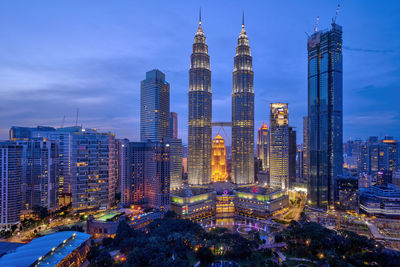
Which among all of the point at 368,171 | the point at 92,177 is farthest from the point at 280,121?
the point at 92,177

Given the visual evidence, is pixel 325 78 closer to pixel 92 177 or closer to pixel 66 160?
pixel 92 177

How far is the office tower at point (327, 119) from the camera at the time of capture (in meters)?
94.5

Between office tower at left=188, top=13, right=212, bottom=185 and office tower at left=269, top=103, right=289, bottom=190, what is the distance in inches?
1283

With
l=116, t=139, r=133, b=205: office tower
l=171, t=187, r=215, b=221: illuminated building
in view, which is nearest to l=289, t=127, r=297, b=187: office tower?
l=171, t=187, r=215, b=221: illuminated building

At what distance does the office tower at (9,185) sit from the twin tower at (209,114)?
215 ft

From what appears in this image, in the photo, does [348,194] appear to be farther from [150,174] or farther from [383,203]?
[150,174]

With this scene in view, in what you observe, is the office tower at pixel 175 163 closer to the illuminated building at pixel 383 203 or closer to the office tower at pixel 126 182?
the office tower at pixel 126 182

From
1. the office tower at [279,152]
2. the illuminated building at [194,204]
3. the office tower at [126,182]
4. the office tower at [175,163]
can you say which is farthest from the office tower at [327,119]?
the office tower at [126,182]

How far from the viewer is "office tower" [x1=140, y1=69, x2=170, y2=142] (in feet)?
404

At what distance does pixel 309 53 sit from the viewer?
338 feet

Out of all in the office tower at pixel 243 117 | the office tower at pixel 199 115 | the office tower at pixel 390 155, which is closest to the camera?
the office tower at pixel 199 115

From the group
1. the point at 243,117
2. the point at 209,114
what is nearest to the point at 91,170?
the point at 209,114

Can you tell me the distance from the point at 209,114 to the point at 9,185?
7996cm

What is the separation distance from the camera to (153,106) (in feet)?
406
